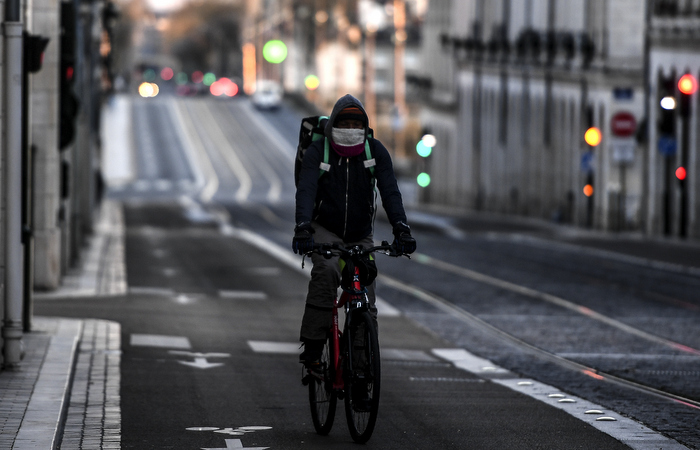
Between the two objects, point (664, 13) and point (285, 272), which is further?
point (664, 13)

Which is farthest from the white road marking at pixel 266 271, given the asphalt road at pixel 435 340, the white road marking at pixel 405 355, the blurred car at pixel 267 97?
the blurred car at pixel 267 97

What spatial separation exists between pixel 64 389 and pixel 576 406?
135 inches

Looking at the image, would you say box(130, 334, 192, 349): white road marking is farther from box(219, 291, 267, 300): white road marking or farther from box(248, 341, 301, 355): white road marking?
box(219, 291, 267, 300): white road marking

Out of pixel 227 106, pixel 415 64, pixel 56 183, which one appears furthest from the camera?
pixel 415 64

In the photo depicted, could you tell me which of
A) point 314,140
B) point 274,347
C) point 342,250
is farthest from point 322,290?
point 274,347

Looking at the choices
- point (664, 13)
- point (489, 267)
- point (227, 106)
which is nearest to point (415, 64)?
point (227, 106)

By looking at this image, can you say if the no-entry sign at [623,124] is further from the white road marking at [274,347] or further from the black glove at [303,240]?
the black glove at [303,240]

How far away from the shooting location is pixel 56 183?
19328 millimetres

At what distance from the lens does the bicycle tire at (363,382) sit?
26.8ft

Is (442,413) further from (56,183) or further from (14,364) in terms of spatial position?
(56,183)

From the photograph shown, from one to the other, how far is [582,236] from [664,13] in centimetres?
777

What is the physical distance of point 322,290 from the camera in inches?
344

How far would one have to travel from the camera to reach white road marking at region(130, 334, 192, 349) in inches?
530

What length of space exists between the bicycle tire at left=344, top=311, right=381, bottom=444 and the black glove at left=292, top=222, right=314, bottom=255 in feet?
1.57
